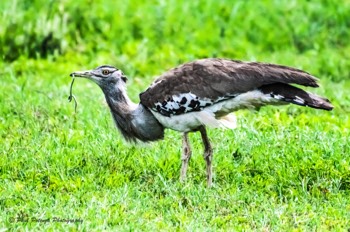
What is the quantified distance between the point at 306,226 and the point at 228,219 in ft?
1.89

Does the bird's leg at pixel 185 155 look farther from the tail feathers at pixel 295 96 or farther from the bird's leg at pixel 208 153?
the tail feathers at pixel 295 96

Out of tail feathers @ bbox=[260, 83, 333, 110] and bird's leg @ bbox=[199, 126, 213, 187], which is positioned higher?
tail feathers @ bbox=[260, 83, 333, 110]

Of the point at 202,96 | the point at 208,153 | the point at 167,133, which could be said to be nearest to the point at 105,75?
the point at 202,96

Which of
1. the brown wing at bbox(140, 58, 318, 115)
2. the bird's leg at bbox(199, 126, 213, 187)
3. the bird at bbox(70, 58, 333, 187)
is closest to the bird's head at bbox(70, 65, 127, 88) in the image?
the bird at bbox(70, 58, 333, 187)

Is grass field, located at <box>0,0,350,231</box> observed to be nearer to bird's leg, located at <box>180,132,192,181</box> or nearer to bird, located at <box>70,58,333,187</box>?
bird's leg, located at <box>180,132,192,181</box>

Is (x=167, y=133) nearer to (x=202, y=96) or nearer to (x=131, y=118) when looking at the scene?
Answer: (x=131, y=118)

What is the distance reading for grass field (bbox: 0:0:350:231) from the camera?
721 cm

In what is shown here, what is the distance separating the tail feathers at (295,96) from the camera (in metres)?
7.43

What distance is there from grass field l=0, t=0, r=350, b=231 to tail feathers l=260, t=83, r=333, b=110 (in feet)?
2.52

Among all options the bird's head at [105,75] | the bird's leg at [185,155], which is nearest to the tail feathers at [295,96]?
the bird's leg at [185,155]

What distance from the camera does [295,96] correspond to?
24.6 ft

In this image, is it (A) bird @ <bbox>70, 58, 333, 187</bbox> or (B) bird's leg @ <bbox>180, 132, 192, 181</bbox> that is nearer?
(A) bird @ <bbox>70, 58, 333, 187</bbox>

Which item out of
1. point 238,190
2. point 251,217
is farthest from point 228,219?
point 238,190

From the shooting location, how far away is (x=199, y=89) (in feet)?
25.5
